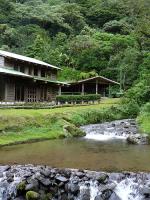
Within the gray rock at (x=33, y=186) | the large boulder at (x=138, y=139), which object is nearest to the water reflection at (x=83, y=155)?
the large boulder at (x=138, y=139)

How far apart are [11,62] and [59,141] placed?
76.4ft

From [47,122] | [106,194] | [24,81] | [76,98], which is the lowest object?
[106,194]

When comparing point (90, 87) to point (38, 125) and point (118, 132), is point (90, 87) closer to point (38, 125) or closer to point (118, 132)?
point (118, 132)

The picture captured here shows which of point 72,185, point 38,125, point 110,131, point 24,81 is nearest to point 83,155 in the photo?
point 72,185

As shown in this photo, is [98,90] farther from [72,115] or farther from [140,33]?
[72,115]

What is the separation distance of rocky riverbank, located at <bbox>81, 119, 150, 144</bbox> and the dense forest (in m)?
10.8

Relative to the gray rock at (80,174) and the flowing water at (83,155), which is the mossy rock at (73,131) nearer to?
the flowing water at (83,155)

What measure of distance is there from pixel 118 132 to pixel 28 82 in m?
19.1

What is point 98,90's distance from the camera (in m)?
68.1

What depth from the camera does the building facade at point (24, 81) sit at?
46.9 m

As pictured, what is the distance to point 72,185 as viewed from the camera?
18.2 m

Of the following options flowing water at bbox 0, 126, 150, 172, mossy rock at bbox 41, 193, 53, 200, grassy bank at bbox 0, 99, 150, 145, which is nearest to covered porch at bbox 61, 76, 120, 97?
grassy bank at bbox 0, 99, 150, 145

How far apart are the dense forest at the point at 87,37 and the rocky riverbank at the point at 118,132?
10.8 m

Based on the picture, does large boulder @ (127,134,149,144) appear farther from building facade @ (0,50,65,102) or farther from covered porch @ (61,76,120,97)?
covered porch @ (61,76,120,97)
